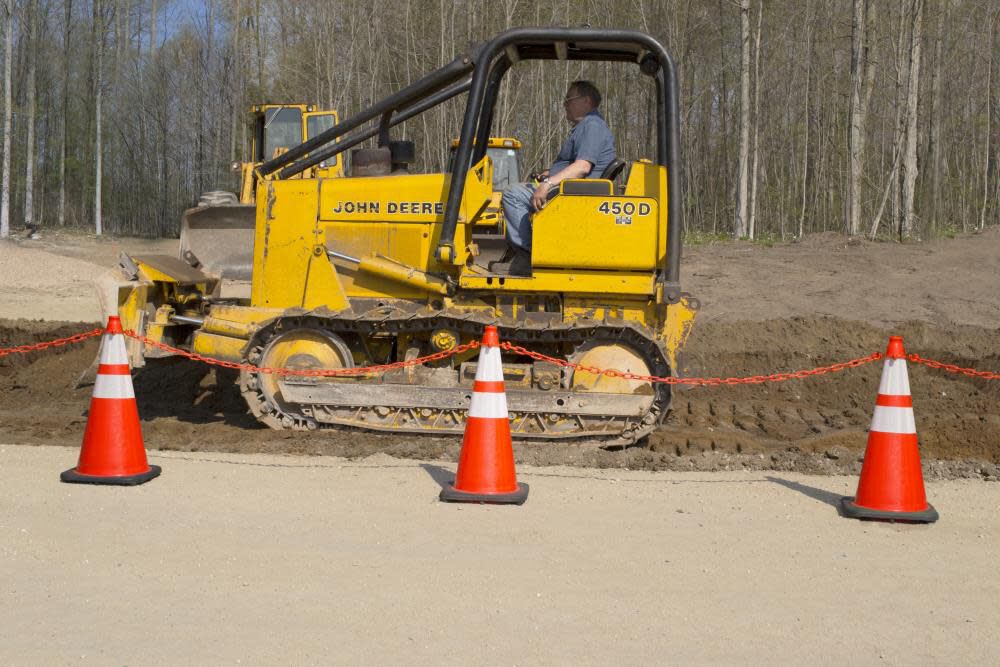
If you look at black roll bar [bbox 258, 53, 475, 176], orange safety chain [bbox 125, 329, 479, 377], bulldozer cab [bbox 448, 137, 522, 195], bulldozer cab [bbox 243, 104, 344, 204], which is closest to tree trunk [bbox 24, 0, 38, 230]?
bulldozer cab [bbox 243, 104, 344, 204]

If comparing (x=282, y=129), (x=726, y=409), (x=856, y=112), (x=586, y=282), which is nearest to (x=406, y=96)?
(x=586, y=282)

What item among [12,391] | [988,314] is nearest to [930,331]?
[988,314]

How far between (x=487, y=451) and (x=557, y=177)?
255 centimetres

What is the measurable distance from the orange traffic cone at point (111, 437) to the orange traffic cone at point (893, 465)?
13.8ft

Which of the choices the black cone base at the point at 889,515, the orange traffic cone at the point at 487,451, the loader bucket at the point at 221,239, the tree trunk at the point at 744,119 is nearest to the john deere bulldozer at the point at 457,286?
the orange traffic cone at the point at 487,451

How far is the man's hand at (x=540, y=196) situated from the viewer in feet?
25.1

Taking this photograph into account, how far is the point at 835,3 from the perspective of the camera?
33312mm

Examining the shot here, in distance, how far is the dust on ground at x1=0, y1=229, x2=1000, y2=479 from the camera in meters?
7.62

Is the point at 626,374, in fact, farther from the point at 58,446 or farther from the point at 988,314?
the point at 988,314

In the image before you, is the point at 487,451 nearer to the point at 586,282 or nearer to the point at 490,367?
the point at 490,367

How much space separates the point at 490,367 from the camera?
20.2 ft

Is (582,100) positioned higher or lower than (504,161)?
lower

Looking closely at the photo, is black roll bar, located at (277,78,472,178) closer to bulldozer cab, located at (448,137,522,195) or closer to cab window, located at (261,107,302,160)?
bulldozer cab, located at (448,137,522,195)

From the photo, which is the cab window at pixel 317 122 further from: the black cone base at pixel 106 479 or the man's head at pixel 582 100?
the black cone base at pixel 106 479
